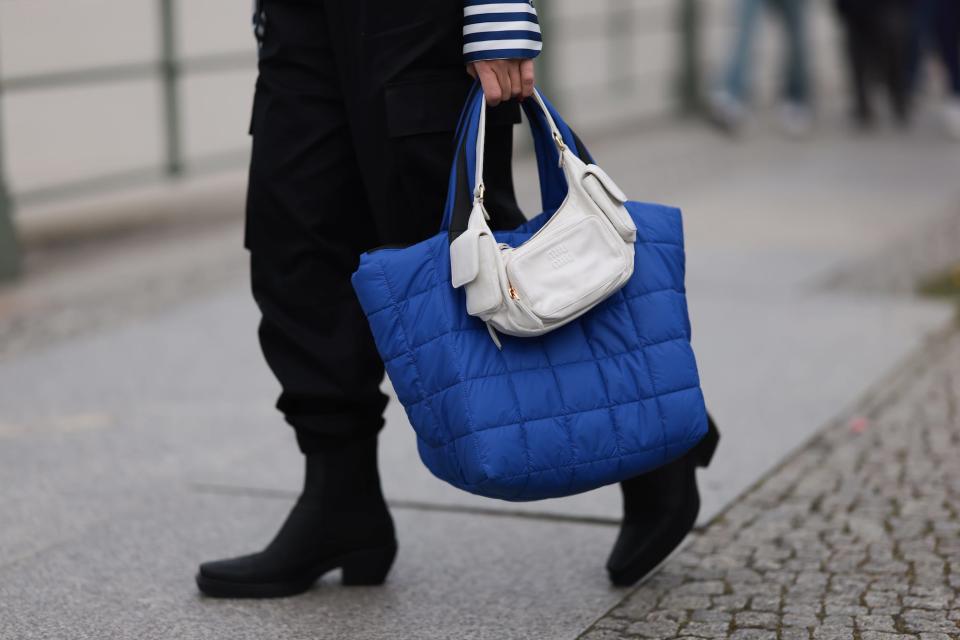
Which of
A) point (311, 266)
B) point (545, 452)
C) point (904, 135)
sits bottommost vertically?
point (904, 135)

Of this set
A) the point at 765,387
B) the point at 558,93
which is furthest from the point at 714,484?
the point at 558,93

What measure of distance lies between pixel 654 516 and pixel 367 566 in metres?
0.55

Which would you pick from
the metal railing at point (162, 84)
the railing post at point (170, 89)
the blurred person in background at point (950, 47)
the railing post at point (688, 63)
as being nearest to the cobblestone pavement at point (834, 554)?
the metal railing at point (162, 84)

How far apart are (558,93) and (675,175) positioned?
5.43 ft

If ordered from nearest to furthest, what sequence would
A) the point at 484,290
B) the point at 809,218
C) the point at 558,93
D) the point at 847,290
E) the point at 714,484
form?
1. the point at 484,290
2. the point at 714,484
3. the point at 847,290
4. the point at 809,218
5. the point at 558,93

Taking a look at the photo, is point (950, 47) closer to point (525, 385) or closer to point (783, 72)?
point (783, 72)

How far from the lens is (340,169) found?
2.80 metres

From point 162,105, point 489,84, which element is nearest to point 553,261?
point 489,84

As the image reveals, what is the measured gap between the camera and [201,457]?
391 centimetres

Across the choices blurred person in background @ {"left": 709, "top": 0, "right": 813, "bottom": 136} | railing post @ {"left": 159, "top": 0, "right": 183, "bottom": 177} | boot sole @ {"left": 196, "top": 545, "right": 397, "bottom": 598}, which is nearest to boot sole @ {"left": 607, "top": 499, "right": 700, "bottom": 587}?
boot sole @ {"left": 196, "top": 545, "right": 397, "bottom": 598}

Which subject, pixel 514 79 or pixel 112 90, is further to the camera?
pixel 112 90

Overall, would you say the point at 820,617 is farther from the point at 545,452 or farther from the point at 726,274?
the point at 726,274

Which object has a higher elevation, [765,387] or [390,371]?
[390,371]

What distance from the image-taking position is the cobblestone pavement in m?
2.76
